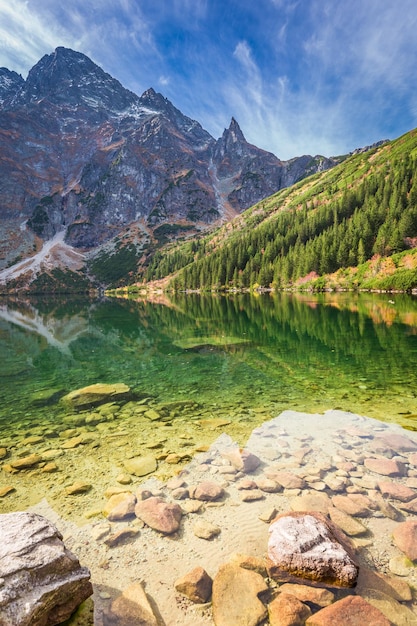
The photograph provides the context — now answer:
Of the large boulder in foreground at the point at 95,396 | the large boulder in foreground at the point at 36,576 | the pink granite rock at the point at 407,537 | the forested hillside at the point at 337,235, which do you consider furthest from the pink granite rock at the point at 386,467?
the forested hillside at the point at 337,235

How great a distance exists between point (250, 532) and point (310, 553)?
5.24ft

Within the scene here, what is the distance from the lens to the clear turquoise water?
13242 millimetres

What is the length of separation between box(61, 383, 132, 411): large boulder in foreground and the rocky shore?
6.84 meters

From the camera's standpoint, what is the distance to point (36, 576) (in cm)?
409

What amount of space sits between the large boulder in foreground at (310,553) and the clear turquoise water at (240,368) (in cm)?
644

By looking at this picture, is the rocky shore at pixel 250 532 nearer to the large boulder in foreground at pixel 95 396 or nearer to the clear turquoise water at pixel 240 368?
the clear turquoise water at pixel 240 368

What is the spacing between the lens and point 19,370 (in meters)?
21.8

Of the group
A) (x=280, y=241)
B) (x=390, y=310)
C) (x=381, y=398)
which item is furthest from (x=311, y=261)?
(x=381, y=398)

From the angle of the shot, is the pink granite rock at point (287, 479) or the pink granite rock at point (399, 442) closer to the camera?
the pink granite rock at point (287, 479)

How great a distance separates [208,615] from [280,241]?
14718 centimetres

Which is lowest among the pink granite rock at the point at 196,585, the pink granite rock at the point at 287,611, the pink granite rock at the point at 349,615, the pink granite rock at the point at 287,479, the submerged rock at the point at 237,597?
the pink granite rock at the point at 287,479

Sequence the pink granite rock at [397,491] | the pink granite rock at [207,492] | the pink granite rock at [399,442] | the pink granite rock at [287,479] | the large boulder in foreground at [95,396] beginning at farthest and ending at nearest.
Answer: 1. the large boulder in foreground at [95,396]
2. the pink granite rock at [399,442]
3. the pink granite rock at [287,479]
4. the pink granite rock at [207,492]
5. the pink granite rock at [397,491]

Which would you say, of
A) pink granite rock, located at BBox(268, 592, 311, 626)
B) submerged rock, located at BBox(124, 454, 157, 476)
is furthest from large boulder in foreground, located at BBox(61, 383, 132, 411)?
pink granite rock, located at BBox(268, 592, 311, 626)

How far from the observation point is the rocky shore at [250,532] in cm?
437
